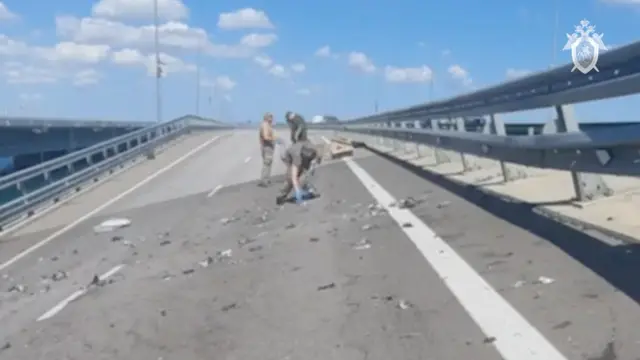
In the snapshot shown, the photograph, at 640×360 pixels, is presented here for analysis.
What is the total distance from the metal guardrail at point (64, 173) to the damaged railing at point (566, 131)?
11537 mm

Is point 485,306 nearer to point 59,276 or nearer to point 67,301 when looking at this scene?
point 67,301

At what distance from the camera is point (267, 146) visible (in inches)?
1122

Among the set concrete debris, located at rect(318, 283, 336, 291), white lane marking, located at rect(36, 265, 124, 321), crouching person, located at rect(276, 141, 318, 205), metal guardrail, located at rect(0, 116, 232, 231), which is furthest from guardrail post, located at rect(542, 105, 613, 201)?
metal guardrail, located at rect(0, 116, 232, 231)

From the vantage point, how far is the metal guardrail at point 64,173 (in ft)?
79.4

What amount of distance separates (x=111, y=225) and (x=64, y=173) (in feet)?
38.1

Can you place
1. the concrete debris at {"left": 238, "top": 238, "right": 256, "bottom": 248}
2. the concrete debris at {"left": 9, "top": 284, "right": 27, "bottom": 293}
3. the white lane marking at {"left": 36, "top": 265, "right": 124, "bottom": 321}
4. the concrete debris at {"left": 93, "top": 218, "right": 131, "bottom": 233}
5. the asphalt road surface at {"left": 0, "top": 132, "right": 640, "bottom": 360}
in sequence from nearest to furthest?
the asphalt road surface at {"left": 0, "top": 132, "right": 640, "bottom": 360} → the white lane marking at {"left": 36, "top": 265, "right": 124, "bottom": 321} → the concrete debris at {"left": 9, "top": 284, "right": 27, "bottom": 293} → the concrete debris at {"left": 238, "top": 238, "right": 256, "bottom": 248} → the concrete debris at {"left": 93, "top": 218, "right": 131, "bottom": 233}

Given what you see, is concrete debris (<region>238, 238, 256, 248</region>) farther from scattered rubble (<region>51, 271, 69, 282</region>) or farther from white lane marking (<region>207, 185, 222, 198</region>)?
white lane marking (<region>207, 185, 222, 198</region>)

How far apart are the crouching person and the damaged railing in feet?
11.7

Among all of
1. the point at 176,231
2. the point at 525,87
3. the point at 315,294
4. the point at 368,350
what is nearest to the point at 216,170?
the point at 176,231

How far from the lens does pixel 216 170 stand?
3494cm

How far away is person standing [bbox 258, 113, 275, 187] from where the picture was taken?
91.3 feet

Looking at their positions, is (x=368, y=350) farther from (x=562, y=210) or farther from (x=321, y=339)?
(x=562, y=210)

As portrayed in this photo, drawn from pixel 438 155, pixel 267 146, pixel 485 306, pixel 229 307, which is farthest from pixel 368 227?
pixel 267 146

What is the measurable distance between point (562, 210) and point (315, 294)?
325 centimetres
